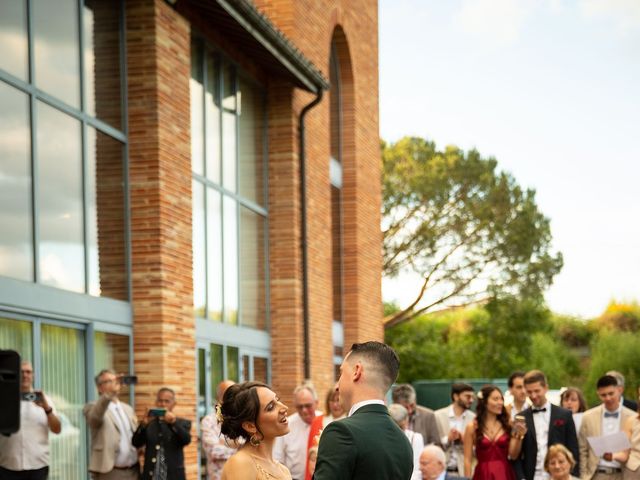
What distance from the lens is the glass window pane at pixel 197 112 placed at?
17.7m

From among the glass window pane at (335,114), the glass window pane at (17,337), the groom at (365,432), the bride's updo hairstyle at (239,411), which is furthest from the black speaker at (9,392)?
the glass window pane at (335,114)

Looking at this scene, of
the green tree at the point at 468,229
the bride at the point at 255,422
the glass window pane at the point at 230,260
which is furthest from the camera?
the green tree at the point at 468,229

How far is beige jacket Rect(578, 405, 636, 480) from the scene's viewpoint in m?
13.2

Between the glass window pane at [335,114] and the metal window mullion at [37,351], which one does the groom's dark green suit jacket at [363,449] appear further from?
the glass window pane at [335,114]

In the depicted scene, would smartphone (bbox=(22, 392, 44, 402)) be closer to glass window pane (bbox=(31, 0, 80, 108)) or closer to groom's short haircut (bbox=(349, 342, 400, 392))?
glass window pane (bbox=(31, 0, 80, 108))

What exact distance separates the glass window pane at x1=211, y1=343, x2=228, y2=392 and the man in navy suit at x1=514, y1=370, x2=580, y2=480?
20.0 feet

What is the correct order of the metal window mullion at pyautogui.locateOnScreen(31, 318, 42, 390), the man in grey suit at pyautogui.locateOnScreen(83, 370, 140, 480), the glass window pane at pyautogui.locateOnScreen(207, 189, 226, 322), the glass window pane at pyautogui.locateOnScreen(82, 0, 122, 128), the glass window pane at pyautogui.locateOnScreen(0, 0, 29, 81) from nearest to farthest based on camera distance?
the glass window pane at pyautogui.locateOnScreen(0, 0, 29, 81) → the man in grey suit at pyautogui.locateOnScreen(83, 370, 140, 480) → the metal window mullion at pyautogui.locateOnScreen(31, 318, 42, 390) → the glass window pane at pyautogui.locateOnScreen(82, 0, 122, 128) → the glass window pane at pyautogui.locateOnScreen(207, 189, 226, 322)

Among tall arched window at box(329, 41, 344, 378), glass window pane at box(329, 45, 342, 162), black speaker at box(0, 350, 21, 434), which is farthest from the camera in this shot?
glass window pane at box(329, 45, 342, 162)

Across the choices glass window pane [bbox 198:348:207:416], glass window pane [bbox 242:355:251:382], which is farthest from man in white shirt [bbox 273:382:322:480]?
glass window pane [bbox 242:355:251:382]

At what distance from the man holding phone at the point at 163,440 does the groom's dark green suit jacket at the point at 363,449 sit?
25.9 feet

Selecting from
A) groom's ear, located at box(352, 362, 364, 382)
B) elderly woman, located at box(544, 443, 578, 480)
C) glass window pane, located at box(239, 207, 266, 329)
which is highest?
glass window pane, located at box(239, 207, 266, 329)

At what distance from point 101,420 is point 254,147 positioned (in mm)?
9001

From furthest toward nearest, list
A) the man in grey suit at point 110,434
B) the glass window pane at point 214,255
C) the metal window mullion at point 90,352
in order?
the glass window pane at point 214,255, the metal window mullion at point 90,352, the man in grey suit at point 110,434

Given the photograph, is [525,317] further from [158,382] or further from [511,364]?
[158,382]
